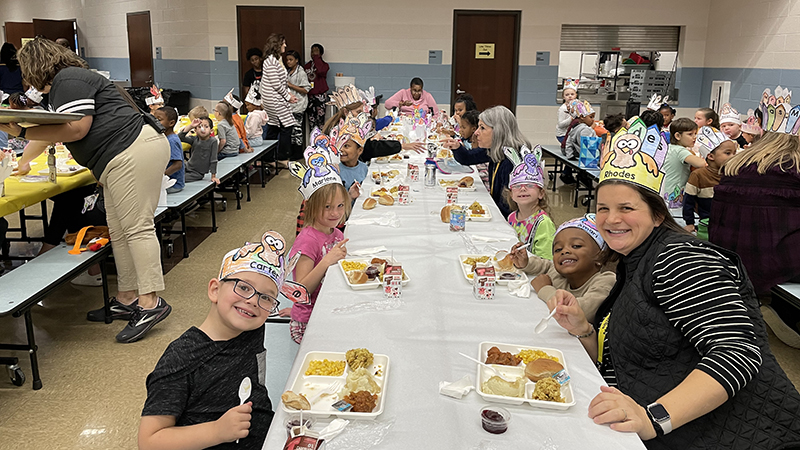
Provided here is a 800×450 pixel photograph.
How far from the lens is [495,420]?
1.44 m

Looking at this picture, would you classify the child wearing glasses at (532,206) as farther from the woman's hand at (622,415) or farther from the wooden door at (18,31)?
the wooden door at (18,31)

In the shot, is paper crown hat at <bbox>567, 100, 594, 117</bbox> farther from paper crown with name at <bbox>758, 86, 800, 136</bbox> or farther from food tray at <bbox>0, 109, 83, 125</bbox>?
food tray at <bbox>0, 109, 83, 125</bbox>

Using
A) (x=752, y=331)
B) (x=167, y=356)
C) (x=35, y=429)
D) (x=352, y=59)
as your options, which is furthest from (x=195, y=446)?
(x=352, y=59)

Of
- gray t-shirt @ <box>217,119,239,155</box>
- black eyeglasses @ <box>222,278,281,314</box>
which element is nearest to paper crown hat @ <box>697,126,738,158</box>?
black eyeglasses @ <box>222,278,281,314</box>

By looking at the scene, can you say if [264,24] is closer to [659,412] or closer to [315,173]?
[315,173]

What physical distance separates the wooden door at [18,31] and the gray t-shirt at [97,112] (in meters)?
11.9

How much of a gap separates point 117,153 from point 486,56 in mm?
8068

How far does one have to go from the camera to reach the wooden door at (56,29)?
470 inches

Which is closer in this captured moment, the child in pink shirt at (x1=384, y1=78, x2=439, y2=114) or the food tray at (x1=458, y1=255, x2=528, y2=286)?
the food tray at (x1=458, y1=255, x2=528, y2=286)

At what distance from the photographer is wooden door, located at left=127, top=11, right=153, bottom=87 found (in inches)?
438

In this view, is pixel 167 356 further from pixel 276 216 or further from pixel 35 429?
pixel 276 216

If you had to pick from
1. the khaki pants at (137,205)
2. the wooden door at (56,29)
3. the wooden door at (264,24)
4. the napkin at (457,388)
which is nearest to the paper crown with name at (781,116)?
the napkin at (457,388)

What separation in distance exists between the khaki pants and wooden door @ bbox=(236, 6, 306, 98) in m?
6.99

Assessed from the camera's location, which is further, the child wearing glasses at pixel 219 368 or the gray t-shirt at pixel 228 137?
the gray t-shirt at pixel 228 137
